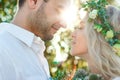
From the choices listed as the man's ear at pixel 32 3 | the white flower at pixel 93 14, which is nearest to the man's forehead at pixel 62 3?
the man's ear at pixel 32 3

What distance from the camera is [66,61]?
6184 millimetres

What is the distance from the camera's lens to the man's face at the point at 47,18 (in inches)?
154

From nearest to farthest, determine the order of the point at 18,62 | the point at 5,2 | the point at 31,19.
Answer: the point at 18,62 < the point at 31,19 < the point at 5,2

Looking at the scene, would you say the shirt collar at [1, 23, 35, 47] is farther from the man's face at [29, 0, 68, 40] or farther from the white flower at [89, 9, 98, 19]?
the white flower at [89, 9, 98, 19]

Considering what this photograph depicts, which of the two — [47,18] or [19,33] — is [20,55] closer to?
[19,33]

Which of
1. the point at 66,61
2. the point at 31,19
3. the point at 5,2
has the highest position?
the point at 31,19

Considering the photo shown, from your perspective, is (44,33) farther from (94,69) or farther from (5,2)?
(5,2)

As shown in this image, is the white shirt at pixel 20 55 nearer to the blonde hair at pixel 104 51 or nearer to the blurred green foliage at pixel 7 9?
the blonde hair at pixel 104 51

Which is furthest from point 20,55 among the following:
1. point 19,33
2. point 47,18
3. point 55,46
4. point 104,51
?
point 55,46

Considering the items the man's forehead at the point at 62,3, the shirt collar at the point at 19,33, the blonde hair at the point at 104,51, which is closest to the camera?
the blonde hair at the point at 104,51

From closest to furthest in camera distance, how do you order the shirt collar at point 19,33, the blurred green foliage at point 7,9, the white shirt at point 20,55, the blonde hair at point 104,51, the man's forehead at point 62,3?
the white shirt at point 20,55 → the blonde hair at point 104,51 → the shirt collar at point 19,33 → the man's forehead at point 62,3 → the blurred green foliage at point 7,9

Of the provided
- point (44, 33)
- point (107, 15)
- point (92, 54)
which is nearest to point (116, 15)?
point (107, 15)

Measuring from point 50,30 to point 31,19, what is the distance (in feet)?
0.64

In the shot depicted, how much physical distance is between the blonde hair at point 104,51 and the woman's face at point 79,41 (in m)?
0.06
